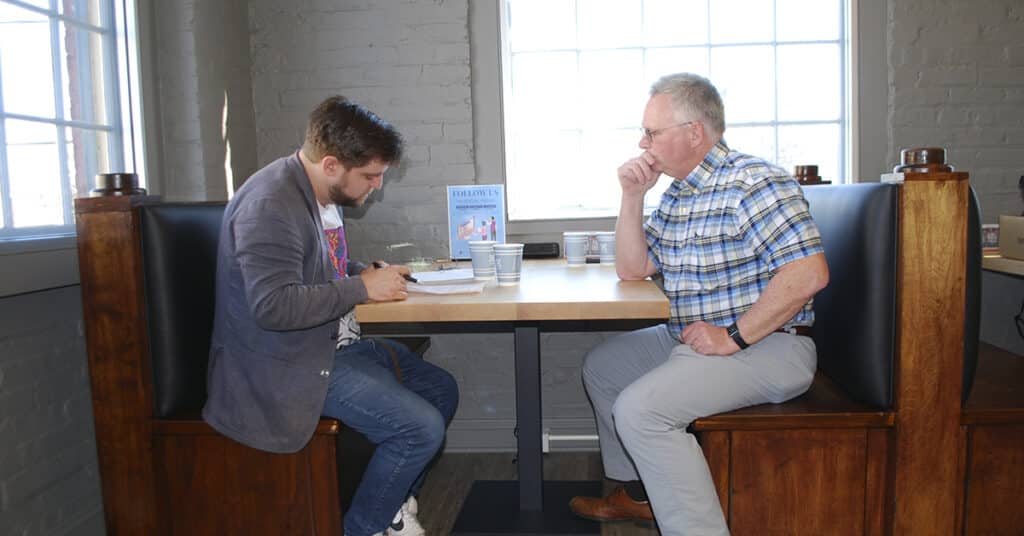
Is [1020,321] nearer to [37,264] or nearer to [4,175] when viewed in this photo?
[37,264]

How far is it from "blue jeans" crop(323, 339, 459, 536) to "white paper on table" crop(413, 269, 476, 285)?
0.29 metres

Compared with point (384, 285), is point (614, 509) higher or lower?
lower

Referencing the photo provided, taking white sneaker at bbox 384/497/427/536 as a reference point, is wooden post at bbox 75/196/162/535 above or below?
above

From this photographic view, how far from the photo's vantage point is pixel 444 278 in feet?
7.41

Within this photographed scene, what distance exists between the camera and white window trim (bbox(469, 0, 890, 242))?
325cm

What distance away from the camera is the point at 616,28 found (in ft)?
11.2

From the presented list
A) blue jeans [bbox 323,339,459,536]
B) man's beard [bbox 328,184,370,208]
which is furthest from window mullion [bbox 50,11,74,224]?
blue jeans [bbox 323,339,459,536]

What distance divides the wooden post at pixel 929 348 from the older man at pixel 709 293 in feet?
0.67

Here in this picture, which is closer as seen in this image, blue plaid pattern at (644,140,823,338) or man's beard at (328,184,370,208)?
blue plaid pattern at (644,140,823,338)

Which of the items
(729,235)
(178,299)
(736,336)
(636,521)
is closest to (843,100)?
(729,235)

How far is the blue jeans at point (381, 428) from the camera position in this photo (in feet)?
6.50

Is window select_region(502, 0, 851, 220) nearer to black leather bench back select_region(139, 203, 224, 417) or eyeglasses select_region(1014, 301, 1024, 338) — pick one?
eyeglasses select_region(1014, 301, 1024, 338)

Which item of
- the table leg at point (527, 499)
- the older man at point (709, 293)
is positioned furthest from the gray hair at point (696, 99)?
the table leg at point (527, 499)

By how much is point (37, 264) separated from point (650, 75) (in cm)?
247
